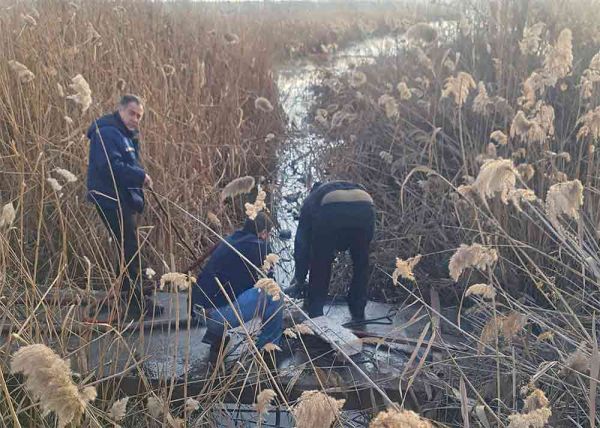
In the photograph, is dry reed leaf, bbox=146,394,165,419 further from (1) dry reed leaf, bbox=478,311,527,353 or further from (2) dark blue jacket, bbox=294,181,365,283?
(2) dark blue jacket, bbox=294,181,365,283

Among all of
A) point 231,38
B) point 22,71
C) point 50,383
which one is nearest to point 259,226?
point 22,71

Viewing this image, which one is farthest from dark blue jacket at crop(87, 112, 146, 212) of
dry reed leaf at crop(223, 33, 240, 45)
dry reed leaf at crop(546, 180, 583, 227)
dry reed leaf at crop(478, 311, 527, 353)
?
dry reed leaf at crop(223, 33, 240, 45)

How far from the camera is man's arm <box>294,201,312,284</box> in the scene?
322 cm

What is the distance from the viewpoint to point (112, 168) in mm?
2719

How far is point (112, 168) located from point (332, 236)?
1060 millimetres

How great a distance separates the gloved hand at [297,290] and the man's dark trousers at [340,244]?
6.2 inches

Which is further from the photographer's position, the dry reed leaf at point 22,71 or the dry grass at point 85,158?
the dry reed leaf at point 22,71

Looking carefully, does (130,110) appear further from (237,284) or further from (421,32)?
(421,32)

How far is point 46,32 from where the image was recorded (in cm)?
459

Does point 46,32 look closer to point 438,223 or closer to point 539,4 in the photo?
point 438,223

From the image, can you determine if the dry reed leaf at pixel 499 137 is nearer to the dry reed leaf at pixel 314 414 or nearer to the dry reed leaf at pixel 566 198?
the dry reed leaf at pixel 566 198

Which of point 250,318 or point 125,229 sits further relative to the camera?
point 125,229

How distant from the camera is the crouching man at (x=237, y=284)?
2.65m

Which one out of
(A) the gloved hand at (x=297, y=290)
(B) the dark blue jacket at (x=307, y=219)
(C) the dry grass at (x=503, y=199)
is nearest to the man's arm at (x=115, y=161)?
(B) the dark blue jacket at (x=307, y=219)
